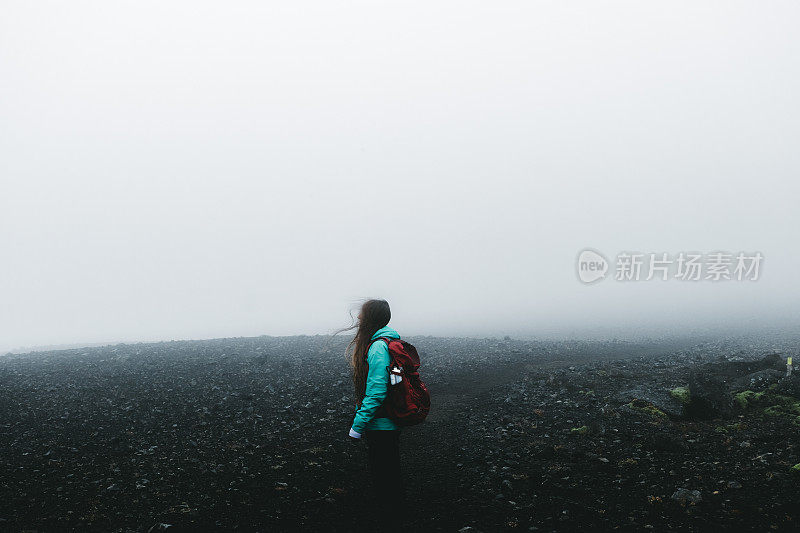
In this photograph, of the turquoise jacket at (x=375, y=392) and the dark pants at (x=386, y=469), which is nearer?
the turquoise jacket at (x=375, y=392)

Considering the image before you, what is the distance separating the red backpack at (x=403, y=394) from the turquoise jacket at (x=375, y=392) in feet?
0.34

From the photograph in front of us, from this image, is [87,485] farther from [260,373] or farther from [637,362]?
[637,362]

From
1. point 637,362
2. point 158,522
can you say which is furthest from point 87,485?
point 637,362

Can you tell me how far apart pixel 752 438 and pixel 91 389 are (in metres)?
25.5

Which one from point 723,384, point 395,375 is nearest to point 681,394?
point 723,384

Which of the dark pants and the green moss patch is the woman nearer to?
the dark pants

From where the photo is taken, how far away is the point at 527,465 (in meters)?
10.8

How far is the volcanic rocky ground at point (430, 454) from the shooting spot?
26.6 feet

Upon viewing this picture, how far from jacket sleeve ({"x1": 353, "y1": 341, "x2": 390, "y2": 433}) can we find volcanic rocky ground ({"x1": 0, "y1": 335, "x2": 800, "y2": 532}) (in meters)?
0.73

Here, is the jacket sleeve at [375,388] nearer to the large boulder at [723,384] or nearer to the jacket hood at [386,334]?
the jacket hood at [386,334]

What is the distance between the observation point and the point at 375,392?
671cm

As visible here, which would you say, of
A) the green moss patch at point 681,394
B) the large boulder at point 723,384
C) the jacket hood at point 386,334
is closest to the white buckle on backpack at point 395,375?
the jacket hood at point 386,334

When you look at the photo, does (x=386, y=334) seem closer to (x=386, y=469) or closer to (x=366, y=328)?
(x=366, y=328)

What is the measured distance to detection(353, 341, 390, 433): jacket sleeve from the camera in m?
6.66
